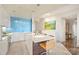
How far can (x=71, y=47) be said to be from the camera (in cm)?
161

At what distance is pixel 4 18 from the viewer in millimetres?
1615

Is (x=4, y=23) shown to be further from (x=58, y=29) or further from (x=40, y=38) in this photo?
Result: (x=58, y=29)

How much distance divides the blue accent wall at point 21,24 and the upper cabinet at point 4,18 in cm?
6

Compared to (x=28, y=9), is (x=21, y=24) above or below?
below

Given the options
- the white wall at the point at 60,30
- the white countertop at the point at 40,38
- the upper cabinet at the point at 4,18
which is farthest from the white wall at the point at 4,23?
the white wall at the point at 60,30

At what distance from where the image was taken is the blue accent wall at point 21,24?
5.41 feet

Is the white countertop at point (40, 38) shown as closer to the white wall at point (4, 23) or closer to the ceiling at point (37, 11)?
the ceiling at point (37, 11)

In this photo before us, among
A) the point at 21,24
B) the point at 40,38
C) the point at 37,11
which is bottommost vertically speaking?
the point at 40,38

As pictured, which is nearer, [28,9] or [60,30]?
[28,9]

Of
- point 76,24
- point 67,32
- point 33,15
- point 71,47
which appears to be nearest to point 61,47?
point 71,47

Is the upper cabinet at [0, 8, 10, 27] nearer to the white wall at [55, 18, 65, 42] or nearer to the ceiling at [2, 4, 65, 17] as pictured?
the ceiling at [2, 4, 65, 17]

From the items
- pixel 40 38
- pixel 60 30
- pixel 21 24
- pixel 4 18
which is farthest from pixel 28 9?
pixel 60 30

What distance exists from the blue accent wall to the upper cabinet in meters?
0.06

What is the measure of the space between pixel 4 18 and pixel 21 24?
275 millimetres
